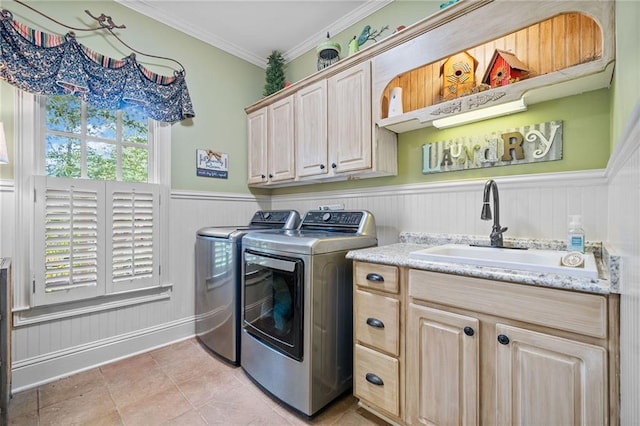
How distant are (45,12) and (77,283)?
1.84 m

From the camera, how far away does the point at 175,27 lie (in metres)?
2.49

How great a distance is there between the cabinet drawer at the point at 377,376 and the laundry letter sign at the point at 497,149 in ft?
4.01

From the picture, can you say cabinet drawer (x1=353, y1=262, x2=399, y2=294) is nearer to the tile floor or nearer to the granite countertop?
the granite countertop

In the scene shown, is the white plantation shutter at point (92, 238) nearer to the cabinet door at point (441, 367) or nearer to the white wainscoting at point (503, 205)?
the white wainscoting at point (503, 205)

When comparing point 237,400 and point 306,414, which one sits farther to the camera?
point 237,400

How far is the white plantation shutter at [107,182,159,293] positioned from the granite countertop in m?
1.73

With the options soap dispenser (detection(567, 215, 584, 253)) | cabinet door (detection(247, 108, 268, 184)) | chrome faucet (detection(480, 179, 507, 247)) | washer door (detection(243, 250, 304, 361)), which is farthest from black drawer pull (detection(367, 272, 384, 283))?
cabinet door (detection(247, 108, 268, 184))

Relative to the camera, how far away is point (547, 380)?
3.13ft

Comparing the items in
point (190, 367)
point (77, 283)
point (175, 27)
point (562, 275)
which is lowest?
point (190, 367)

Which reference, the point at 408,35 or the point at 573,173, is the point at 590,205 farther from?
the point at 408,35

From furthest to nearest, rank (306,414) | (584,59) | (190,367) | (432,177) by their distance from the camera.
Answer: (190,367)
(432,177)
(306,414)
(584,59)

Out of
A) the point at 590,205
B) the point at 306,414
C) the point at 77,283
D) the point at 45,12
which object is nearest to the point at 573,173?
the point at 590,205

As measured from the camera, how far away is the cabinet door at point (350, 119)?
76.4 inches

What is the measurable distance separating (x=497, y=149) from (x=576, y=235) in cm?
60
